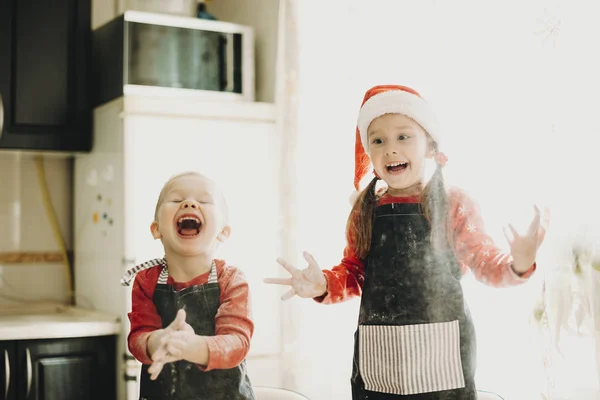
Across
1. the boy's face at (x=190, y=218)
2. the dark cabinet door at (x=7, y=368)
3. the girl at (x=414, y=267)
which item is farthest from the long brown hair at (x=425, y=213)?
the dark cabinet door at (x=7, y=368)

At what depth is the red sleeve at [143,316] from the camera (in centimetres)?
117

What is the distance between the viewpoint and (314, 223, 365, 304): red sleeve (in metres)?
1.24

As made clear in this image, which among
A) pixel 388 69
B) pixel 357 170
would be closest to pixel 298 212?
pixel 388 69

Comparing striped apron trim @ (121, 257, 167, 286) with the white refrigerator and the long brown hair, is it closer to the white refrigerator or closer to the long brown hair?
the long brown hair

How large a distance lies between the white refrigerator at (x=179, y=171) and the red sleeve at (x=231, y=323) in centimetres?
46

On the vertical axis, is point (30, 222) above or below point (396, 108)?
below

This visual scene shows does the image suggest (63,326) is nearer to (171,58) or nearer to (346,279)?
(171,58)

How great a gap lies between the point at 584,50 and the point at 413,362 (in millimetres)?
553

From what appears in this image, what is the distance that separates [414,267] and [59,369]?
49.4 inches

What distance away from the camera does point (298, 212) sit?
1.88 meters

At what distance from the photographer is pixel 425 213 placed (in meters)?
1.16

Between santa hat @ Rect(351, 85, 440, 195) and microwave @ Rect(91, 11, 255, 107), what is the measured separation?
993 millimetres

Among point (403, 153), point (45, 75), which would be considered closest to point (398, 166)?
point (403, 153)

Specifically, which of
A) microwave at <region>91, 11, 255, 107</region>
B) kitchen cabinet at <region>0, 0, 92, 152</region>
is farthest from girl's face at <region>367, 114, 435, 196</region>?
kitchen cabinet at <region>0, 0, 92, 152</region>
